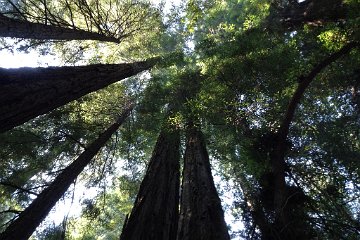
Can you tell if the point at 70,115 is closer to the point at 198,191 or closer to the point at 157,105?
the point at 157,105

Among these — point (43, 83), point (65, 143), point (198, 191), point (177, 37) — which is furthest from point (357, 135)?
point (177, 37)

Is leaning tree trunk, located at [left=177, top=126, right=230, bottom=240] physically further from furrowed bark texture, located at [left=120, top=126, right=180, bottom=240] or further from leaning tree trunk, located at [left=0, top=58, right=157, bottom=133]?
leaning tree trunk, located at [left=0, top=58, right=157, bottom=133]

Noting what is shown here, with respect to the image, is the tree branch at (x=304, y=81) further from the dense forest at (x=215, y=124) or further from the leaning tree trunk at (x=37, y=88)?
the leaning tree trunk at (x=37, y=88)

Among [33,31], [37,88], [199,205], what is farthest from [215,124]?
[33,31]

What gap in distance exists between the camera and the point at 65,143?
1138 centimetres

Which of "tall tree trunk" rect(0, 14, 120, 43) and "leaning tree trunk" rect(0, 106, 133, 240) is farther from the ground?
"tall tree trunk" rect(0, 14, 120, 43)

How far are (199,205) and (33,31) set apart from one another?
599 centimetres

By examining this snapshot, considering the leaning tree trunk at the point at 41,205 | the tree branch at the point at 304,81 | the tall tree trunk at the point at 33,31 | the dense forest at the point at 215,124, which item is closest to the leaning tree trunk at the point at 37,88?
the dense forest at the point at 215,124

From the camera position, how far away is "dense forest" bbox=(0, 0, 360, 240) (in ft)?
16.1

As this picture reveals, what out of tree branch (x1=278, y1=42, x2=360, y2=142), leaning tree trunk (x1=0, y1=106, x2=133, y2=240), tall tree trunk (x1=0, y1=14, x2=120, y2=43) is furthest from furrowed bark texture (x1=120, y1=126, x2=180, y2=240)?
tall tree trunk (x1=0, y1=14, x2=120, y2=43)

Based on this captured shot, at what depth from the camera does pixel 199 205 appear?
5625 mm

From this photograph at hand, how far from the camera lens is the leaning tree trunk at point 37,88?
3615 mm

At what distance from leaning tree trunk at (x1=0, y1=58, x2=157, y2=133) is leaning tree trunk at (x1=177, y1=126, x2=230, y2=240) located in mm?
2966

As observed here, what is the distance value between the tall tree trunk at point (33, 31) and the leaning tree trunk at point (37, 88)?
219 cm
